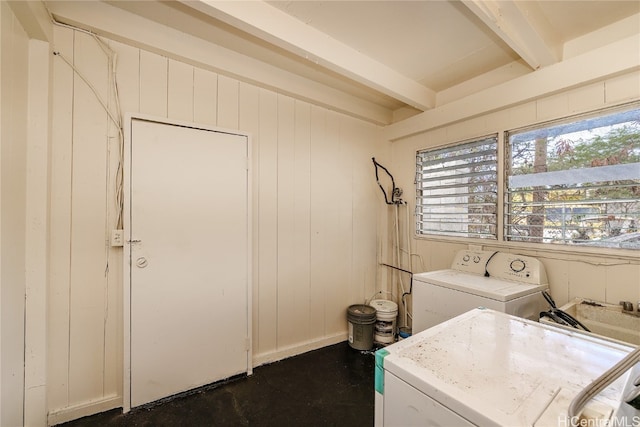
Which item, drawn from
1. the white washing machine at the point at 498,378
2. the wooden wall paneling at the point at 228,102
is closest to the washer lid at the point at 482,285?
the white washing machine at the point at 498,378

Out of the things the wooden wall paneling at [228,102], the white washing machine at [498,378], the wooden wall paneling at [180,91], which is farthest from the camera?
the wooden wall paneling at [228,102]

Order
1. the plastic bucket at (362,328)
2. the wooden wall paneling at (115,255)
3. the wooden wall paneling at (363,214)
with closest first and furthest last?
1. the wooden wall paneling at (115,255)
2. the plastic bucket at (362,328)
3. the wooden wall paneling at (363,214)

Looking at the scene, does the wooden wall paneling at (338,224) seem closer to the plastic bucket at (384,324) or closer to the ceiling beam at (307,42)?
the plastic bucket at (384,324)

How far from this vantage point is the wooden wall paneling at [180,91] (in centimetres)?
200

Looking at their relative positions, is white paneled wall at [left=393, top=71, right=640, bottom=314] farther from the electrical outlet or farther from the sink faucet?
the electrical outlet

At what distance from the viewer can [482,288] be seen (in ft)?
5.88

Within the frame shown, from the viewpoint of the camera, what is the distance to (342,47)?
6.67ft

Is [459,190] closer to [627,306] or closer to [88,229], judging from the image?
[627,306]

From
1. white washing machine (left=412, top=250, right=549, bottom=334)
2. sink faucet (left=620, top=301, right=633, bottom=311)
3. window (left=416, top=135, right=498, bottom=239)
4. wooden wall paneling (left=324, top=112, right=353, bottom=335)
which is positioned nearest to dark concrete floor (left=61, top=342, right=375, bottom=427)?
wooden wall paneling (left=324, top=112, right=353, bottom=335)

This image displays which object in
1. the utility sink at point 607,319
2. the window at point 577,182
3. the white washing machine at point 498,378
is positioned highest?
Answer: the window at point 577,182

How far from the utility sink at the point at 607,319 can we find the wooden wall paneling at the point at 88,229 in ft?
9.67

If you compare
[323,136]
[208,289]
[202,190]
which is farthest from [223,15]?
[208,289]

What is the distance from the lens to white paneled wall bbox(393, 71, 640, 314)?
5.51ft

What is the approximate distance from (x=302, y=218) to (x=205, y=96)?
130 cm
